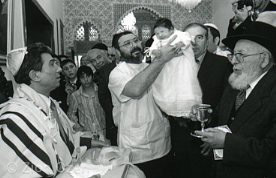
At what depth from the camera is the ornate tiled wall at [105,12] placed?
8.45m

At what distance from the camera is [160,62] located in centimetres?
250

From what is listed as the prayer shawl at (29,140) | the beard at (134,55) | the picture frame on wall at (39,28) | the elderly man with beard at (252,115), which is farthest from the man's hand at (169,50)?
the picture frame on wall at (39,28)

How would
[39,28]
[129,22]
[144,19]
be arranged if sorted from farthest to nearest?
[144,19] → [129,22] → [39,28]

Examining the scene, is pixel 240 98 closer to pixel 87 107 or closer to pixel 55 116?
pixel 55 116

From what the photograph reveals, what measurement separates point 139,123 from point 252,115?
1085 mm

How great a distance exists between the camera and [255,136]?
1812 millimetres

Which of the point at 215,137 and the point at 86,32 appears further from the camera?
the point at 86,32

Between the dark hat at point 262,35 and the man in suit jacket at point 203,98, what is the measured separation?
924mm

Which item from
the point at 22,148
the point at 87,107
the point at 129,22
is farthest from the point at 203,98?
the point at 129,22

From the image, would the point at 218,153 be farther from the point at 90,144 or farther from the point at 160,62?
the point at 90,144

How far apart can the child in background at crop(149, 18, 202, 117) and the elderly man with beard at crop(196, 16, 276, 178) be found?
0.50m

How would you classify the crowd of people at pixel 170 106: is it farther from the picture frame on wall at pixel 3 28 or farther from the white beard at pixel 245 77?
the picture frame on wall at pixel 3 28

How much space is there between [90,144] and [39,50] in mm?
871

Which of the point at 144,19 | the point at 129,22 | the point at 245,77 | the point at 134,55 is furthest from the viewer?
the point at 144,19
